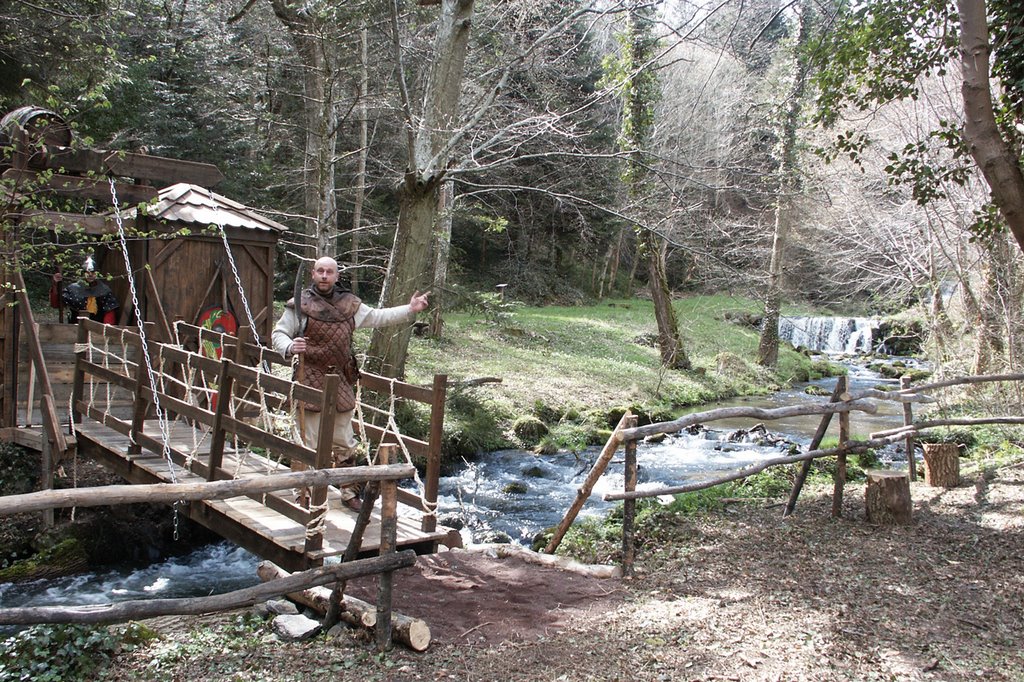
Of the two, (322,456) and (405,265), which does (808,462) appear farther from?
(405,265)

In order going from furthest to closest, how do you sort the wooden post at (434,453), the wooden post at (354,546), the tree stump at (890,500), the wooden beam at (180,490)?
the tree stump at (890,500)
the wooden post at (434,453)
the wooden post at (354,546)
the wooden beam at (180,490)

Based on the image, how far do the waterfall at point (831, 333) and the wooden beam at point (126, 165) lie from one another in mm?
22819

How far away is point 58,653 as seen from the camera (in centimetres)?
395

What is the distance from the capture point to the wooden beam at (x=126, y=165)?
7637 mm

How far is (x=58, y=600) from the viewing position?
6.76 meters

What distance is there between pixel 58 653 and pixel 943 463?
817cm

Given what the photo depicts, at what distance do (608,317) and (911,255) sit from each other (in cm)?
1460

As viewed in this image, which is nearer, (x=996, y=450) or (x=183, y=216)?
(x=183, y=216)

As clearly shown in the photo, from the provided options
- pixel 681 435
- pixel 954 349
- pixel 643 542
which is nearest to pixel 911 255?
pixel 954 349

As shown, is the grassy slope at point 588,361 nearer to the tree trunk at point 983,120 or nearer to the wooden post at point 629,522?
the wooden post at point 629,522

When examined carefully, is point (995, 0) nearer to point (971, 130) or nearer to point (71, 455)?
point (971, 130)

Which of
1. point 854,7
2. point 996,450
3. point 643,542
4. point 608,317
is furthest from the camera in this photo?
point 608,317

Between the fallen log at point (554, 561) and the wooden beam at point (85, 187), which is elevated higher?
the wooden beam at point (85, 187)

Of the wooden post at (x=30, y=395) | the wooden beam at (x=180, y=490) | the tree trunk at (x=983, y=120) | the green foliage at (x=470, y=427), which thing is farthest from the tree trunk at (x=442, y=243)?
the wooden beam at (x=180, y=490)
